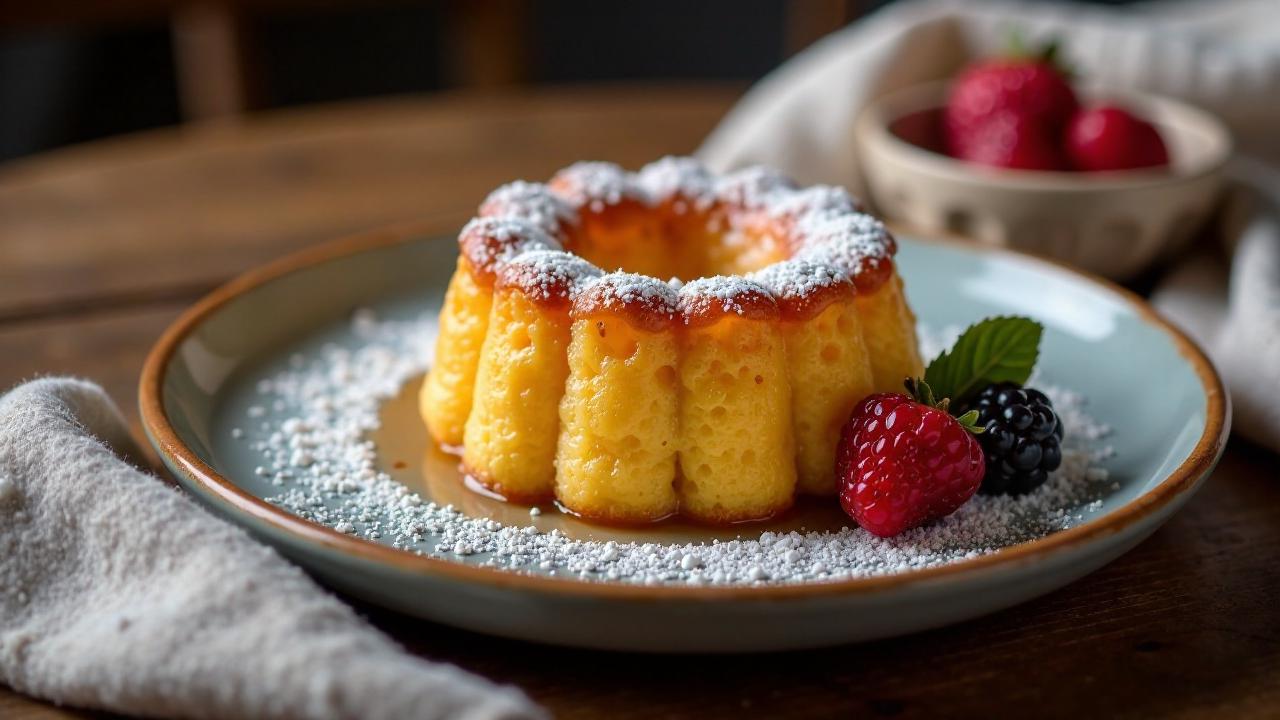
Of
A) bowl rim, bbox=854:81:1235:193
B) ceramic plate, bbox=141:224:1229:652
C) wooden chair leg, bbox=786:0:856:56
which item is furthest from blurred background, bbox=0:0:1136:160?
ceramic plate, bbox=141:224:1229:652

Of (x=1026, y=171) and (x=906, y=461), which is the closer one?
Answer: (x=906, y=461)

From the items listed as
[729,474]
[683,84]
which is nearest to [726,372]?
[729,474]

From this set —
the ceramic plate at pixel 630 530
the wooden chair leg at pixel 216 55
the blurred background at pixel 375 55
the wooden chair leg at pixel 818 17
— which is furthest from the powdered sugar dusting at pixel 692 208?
the wooden chair leg at pixel 818 17

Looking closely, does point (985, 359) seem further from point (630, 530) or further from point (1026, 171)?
point (1026, 171)

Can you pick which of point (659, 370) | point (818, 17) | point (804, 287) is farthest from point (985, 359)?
point (818, 17)

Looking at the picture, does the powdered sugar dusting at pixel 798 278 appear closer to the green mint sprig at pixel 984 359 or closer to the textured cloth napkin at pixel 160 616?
the green mint sprig at pixel 984 359

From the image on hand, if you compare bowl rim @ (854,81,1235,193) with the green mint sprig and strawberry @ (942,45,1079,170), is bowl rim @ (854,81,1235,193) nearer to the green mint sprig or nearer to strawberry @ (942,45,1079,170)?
strawberry @ (942,45,1079,170)

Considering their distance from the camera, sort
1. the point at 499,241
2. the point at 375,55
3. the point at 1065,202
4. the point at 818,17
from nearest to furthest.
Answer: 1. the point at 499,241
2. the point at 1065,202
3. the point at 818,17
4. the point at 375,55

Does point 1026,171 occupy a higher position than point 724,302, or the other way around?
point 724,302

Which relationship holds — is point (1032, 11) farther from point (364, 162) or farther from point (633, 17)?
point (633, 17)
